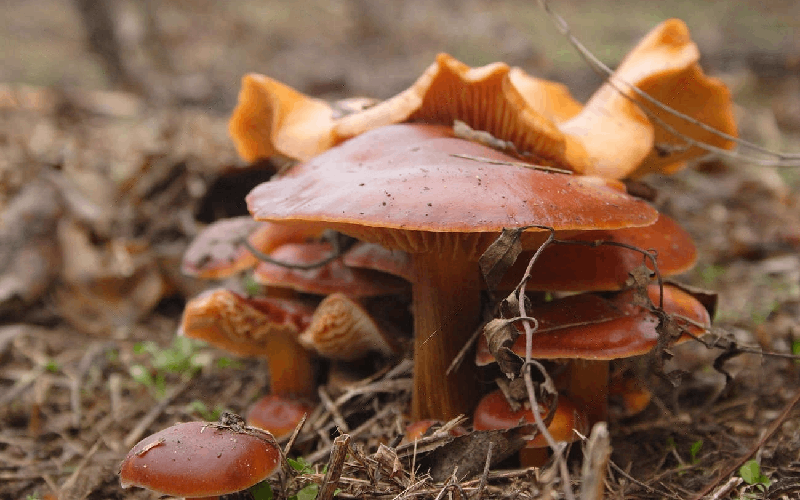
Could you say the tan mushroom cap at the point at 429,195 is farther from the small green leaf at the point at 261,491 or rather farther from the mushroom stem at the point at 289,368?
the small green leaf at the point at 261,491

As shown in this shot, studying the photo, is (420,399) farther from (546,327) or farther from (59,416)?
(59,416)

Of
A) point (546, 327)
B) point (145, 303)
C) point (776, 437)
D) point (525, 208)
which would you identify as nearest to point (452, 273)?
point (546, 327)

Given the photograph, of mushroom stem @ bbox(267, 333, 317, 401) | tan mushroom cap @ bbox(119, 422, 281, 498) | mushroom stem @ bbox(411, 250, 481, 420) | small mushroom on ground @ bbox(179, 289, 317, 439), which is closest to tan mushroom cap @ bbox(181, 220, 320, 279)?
small mushroom on ground @ bbox(179, 289, 317, 439)

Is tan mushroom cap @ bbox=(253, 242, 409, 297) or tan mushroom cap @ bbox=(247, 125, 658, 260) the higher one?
tan mushroom cap @ bbox=(247, 125, 658, 260)

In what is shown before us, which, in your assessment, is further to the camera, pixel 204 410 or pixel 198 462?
pixel 204 410

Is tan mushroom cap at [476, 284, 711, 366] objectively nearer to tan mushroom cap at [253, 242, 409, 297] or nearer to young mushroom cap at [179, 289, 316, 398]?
tan mushroom cap at [253, 242, 409, 297]

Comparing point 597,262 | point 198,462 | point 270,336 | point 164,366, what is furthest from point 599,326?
point 164,366

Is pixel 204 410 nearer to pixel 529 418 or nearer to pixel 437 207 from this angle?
pixel 529 418
